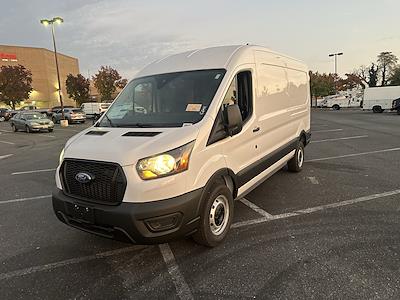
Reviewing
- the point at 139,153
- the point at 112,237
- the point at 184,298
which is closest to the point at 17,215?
the point at 112,237

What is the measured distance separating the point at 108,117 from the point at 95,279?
2.09 meters

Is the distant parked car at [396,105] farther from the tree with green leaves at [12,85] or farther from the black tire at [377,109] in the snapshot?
the tree with green leaves at [12,85]

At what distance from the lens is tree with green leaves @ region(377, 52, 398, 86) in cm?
6950

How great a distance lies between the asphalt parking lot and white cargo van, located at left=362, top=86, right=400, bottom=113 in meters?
30.7

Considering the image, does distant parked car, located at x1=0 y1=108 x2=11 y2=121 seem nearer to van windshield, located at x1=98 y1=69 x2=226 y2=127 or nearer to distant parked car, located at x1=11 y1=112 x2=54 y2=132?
distant parked car, located at x1=11 y1=112 x2=54 y2=132

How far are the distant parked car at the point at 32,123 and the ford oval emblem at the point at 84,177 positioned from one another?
2044cm

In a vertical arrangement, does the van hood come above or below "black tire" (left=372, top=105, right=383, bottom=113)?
above

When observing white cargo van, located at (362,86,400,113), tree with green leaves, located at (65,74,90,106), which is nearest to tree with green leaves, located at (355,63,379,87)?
white cargo van, located at (362,86,400,113)

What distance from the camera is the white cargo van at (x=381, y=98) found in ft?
103

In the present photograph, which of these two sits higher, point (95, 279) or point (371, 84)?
point (371, 84)

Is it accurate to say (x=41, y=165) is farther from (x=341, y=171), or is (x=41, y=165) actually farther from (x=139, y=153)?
(x=341, y=171)

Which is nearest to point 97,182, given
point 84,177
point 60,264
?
point 84,177

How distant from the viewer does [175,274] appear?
317 centimetres

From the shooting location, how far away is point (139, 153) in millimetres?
2973
